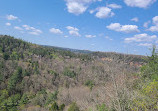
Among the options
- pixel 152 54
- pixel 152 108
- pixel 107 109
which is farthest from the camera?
pixel 152 54

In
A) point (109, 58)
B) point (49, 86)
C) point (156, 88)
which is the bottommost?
point (49, 86)

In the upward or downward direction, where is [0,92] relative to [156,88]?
downward

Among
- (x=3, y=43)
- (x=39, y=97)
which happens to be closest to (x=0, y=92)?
(x=39, y=97)

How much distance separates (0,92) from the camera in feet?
101

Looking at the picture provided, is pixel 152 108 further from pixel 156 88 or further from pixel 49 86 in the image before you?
pixel 49 86

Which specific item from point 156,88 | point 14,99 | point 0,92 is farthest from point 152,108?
point 0,92

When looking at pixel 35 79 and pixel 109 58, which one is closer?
pixel 109 58

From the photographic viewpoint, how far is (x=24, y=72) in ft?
144

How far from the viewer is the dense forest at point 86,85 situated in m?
5.48

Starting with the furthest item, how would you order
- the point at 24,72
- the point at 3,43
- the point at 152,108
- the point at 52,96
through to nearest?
the point at 3,43
the point at 24,72
the point at 52,96
the point at 152,108

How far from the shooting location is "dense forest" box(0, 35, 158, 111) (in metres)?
5.48

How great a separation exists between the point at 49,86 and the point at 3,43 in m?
40.2

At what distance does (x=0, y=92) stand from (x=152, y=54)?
3385 centimetres

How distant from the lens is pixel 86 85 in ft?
148
